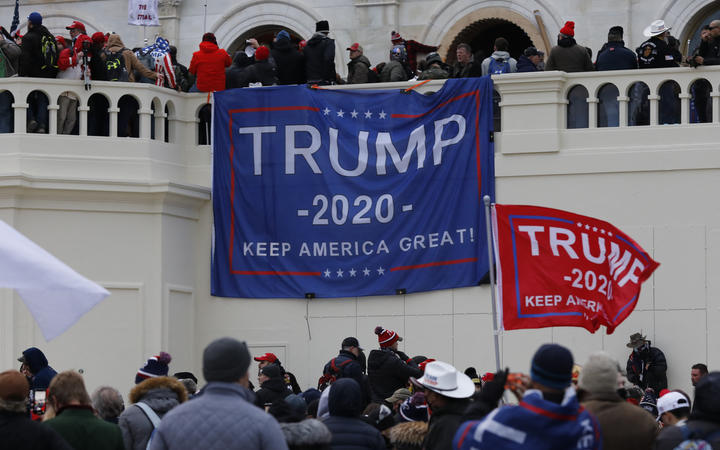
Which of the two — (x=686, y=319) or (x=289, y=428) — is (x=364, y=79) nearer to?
(x=686, y=319)

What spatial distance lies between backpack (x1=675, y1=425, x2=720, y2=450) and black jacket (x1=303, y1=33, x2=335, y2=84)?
41.2ft

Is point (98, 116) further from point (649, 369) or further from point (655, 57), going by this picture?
point (649, 369)

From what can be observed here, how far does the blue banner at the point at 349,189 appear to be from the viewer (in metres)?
19.8

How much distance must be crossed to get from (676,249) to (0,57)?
9.11m

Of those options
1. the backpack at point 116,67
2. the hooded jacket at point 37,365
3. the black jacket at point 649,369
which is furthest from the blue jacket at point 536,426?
the backpack at point 116,67

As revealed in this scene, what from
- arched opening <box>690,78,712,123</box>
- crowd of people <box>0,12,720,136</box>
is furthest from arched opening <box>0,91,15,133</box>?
arched opening <box>690,78,712,123</box>

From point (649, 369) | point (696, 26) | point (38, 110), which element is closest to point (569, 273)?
point (649, 369)

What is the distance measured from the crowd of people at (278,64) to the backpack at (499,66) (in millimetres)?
13

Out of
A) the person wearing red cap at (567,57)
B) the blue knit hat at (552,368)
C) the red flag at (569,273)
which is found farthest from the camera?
the person wearing red cap at (567,57)

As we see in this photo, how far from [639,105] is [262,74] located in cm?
500

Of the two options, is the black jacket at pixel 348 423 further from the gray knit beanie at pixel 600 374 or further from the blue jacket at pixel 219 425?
the blue jacket at pixel 219 425

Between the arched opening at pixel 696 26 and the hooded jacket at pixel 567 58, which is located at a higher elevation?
the arched opening at pixel 696 26

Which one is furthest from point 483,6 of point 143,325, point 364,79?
point 143,325

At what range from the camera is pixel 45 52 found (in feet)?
67.7
